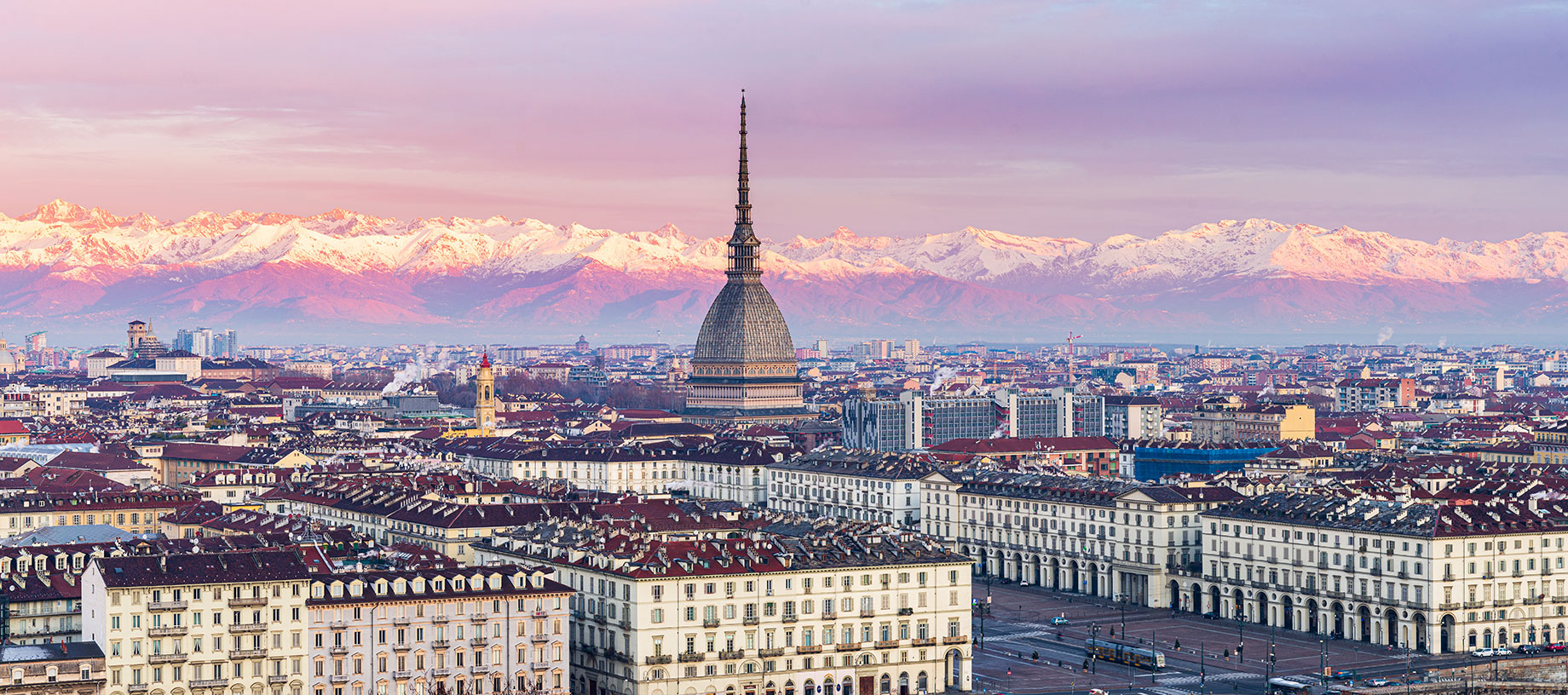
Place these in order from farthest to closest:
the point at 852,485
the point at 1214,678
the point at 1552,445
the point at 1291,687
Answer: the point at 1552,445
the point at 852,485
the point at 1214,678
the point at 1291,687

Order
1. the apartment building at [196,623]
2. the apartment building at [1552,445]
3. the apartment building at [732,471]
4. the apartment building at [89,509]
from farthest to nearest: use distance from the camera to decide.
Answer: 1. the apartment building at [1552,445]
2. the apartment building at [732,471]
3. the apartment building at [89,509]
4. the apartment building at [196,623]

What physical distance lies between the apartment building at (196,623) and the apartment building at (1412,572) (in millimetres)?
43894

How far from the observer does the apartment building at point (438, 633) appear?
7444 cm

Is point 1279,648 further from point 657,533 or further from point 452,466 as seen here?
point 452,466

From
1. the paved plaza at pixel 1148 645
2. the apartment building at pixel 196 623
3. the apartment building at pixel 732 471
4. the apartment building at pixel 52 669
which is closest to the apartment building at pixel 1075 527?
the paved plaza at pixel 1148 645

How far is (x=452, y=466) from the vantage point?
14638 centimetres

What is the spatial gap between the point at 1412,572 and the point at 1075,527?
2318 cm

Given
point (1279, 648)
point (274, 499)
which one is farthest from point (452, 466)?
point (1279, 648)

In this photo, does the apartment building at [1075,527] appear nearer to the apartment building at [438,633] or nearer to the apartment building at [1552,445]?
the apartment building at [438,633]

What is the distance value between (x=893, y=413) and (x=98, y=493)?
288ft

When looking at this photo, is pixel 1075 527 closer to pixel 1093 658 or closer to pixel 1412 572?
pixel 1412 572

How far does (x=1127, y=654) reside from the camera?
89562mm

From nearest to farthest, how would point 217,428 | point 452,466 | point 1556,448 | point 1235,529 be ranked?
point 1235,529
point 452,466
point 1556,448
point 217,428

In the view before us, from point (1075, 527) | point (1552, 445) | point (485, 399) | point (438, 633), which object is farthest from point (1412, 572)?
point (485, 399)
